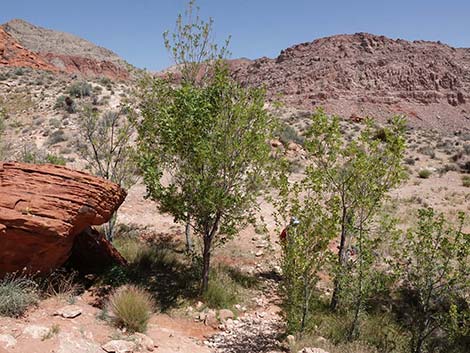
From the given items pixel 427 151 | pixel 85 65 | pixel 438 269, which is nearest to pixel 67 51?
pixel 85 65

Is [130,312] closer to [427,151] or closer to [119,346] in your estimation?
[119,346]

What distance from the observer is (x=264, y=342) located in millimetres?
7164

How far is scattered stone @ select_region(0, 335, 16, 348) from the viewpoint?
5.12 metres

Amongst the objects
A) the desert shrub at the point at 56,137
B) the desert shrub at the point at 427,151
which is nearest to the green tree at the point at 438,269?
the desert shrub at the point at 56,137

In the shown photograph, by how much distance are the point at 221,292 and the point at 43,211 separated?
163 inches

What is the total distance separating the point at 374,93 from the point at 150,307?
6329cm

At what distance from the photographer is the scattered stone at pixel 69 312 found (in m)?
6.50

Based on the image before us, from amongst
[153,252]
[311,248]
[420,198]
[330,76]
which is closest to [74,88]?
[153,252]

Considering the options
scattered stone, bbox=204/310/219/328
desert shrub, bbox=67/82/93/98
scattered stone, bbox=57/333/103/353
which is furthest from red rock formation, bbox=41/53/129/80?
scattered stone, bbox=57/333/103/353

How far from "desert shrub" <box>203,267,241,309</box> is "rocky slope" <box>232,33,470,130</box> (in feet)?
A: 160

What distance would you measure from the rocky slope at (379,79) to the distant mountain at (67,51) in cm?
2548

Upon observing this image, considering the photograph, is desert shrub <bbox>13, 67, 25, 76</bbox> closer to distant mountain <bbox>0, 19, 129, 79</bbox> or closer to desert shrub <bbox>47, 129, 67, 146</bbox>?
desert shrub <bbox>47, 129, 67, 146</bbox>

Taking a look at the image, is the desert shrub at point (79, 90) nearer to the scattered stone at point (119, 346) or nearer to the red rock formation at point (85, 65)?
the scattered stone at point (119, 346)

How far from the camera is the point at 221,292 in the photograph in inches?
347
